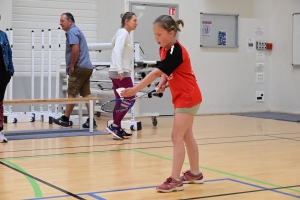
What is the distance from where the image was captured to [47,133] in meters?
7.89

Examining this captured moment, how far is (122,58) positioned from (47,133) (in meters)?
1.67

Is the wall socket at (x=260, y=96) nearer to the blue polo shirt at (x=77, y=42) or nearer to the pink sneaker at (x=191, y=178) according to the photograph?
the blue polo shirt at (x=77, y=42)

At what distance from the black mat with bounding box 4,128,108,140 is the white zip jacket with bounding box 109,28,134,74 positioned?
1258mm

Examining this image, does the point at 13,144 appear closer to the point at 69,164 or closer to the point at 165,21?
the point at 69,164

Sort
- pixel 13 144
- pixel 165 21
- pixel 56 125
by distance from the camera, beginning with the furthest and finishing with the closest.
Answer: pixel 56 125
pixel 13 144
pixel 165 21

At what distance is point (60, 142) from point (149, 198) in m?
3.27

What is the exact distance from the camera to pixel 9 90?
31.2ft

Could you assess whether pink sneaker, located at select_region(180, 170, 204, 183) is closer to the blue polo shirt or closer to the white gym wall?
the blue polo shirt

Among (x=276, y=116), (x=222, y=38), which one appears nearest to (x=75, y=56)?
(x=222, y=38)

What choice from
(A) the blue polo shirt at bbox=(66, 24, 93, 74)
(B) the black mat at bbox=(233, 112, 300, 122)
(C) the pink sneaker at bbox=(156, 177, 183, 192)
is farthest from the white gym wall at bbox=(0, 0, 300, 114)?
(C) the pink sneaker at bbox=(156, 177, 183, 192)

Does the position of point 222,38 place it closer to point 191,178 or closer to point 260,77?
point 260,77

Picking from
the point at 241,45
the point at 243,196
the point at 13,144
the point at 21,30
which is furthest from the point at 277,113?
the point at 243,196

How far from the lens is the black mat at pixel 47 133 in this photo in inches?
296

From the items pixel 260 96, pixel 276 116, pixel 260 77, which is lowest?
pixel 276 116
